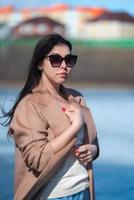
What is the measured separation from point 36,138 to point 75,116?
0.14 m

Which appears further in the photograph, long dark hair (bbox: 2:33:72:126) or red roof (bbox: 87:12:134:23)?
red roof (bbox: 87:12:134:23)

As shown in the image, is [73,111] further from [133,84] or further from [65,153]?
[133,84]

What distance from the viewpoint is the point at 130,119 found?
857 centimetres

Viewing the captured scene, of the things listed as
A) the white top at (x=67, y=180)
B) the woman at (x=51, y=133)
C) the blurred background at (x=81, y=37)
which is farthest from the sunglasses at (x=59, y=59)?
the blurred background at (x=81, y=37)

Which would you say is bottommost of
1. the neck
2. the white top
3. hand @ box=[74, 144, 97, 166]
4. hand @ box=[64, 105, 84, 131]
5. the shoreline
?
the shoreline

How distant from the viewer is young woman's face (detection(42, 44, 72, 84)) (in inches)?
74.3

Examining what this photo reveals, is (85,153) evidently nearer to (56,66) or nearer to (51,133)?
(51,133)

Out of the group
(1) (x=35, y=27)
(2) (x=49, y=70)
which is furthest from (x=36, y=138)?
(1) (x=35, y=27)

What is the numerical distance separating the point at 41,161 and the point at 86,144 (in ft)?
0.58

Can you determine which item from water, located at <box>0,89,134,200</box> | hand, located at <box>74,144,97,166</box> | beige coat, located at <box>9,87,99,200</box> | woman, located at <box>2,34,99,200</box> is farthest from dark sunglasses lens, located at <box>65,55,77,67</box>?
water, located at <box>0,89,134,200</box>

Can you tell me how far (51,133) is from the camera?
1.84 metres

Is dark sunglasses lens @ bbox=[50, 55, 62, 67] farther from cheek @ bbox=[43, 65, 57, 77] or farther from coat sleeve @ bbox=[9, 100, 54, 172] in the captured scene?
coat sleeve @ bbox=[9, 100, 54, 172]

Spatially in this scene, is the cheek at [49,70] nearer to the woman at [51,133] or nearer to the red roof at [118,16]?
the woman at [51,133]

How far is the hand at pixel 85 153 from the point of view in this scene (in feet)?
6.12
